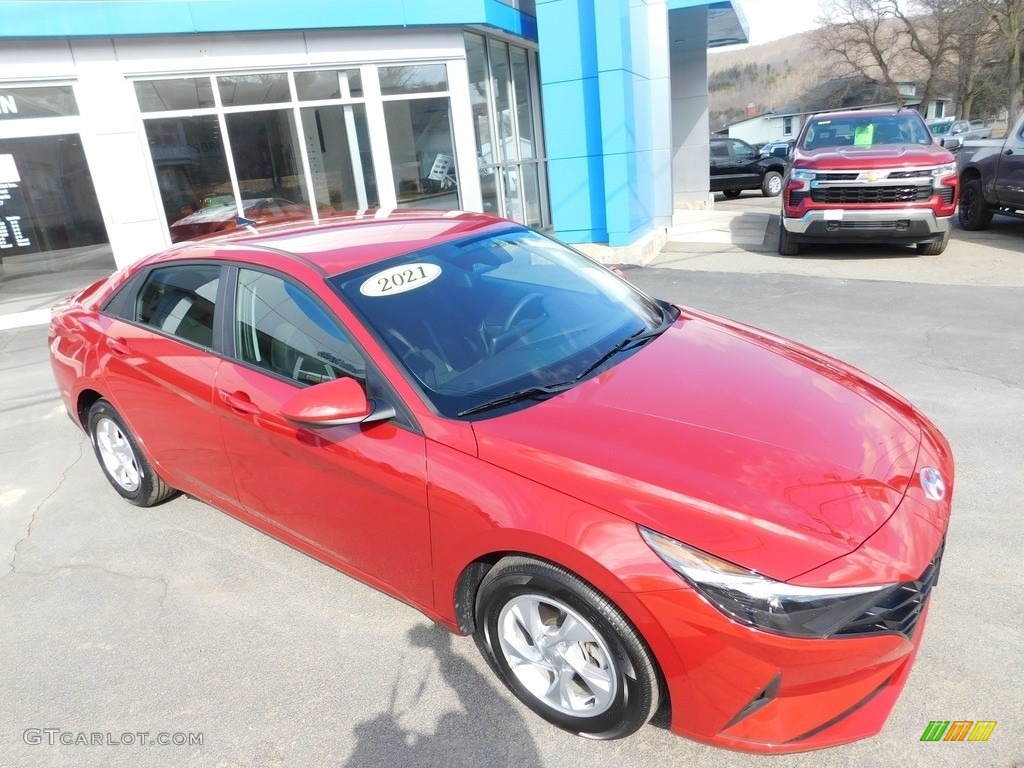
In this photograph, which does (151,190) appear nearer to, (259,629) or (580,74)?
(580,74)

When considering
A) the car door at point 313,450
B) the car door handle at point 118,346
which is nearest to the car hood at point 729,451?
the car door at point 313,450

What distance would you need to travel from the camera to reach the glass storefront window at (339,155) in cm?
1152

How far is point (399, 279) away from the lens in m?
2.92

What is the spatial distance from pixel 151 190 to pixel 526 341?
9.74 meters

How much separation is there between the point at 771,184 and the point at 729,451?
20.9 metres

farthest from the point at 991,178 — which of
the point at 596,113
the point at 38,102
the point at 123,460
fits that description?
the point at 38,102

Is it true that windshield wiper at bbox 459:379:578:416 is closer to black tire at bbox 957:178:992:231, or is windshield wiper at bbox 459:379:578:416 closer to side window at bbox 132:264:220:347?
side window at bbox 132:264:220:347

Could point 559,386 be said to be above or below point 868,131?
below

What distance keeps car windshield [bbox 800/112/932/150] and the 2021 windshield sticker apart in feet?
30.2

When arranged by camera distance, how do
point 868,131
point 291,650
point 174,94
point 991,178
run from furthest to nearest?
point 991,178
point 174,94
point 868,131
point 291,650

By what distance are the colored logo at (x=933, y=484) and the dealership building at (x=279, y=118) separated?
8.28 meters

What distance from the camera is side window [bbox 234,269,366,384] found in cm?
274

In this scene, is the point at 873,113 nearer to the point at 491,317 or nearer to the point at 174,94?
the point at 491,317

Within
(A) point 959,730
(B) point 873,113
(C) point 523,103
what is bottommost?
(A) point 959,730
